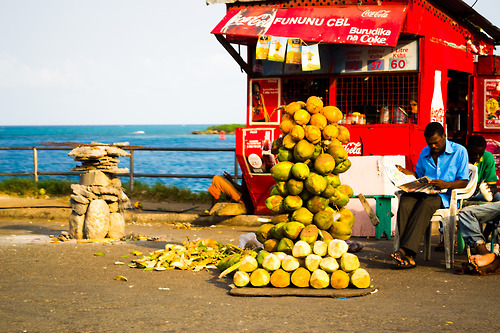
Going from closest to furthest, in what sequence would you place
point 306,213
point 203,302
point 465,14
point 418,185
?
point 203,302
point 306,213
point 418,185
point 465,14

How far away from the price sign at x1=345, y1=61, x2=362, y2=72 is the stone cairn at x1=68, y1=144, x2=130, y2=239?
436 centimetres

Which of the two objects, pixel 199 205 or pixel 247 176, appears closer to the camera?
pixel 247 176

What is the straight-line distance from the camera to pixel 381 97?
1162 cm

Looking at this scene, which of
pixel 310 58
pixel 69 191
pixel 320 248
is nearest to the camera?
pixel 320 248

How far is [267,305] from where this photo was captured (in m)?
5.12

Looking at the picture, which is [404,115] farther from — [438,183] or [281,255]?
[281,255]

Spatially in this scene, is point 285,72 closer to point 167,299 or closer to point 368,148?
point 368,148

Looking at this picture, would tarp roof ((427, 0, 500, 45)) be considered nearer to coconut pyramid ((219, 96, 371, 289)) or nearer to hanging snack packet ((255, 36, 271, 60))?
hanging snack packet ((255, 36, 271, 60))

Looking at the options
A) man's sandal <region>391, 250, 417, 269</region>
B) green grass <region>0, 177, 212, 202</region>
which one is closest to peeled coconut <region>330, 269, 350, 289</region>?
man's sandal <region>391, 250, 417, 269</region>

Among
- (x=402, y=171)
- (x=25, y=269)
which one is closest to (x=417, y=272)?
(x=402, y=171)

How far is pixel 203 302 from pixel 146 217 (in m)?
6.31

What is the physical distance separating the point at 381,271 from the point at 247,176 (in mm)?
4665

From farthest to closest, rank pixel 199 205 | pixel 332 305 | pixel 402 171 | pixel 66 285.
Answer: pixel 199 205, pixel 402 171, pixel 66 285, pixel 332 305

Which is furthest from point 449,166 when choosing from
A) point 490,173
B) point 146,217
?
point 146,217
